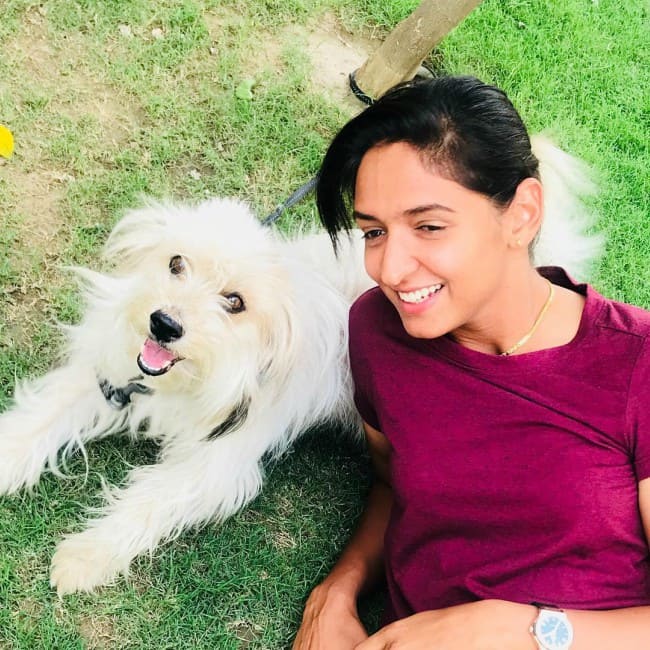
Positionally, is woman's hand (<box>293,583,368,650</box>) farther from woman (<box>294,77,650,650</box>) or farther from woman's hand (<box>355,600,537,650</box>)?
woman's hand (<box>355,600,537,650</box>)

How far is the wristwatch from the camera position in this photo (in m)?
2.02

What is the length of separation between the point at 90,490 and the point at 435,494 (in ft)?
4.36

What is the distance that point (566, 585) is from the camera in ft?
6.91

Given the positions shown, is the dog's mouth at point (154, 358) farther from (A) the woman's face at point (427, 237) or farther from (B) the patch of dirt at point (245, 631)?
(B) the patch of dirt at point (245, 631)

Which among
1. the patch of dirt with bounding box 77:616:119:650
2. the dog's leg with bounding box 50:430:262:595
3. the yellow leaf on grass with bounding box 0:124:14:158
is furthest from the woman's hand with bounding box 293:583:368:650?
the yellow leaf on grass with bounding box 0:124:14:158

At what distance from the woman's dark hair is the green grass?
1.51m

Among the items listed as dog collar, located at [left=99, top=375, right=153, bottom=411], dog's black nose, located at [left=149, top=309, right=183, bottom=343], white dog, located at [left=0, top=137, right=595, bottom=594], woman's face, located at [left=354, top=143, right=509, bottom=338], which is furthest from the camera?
dog collar, located at [left=99, top=375, right=153, bottom=411]

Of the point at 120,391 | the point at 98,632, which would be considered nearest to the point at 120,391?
the point at 120,391

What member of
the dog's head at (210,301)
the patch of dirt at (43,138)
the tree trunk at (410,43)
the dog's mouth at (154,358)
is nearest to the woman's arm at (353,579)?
the dog's head at (210,301)

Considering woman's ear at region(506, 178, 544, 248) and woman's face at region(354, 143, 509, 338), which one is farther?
woman's ear at region(506, 178, 544, 248)

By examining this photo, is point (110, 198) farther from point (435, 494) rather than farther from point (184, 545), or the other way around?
point (435, 494)

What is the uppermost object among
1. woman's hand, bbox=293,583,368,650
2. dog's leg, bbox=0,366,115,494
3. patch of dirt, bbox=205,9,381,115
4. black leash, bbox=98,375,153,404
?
patch of dirt, bbox=205,9,381,115

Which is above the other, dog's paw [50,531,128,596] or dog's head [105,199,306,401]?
dog's head [105,199,306,401]

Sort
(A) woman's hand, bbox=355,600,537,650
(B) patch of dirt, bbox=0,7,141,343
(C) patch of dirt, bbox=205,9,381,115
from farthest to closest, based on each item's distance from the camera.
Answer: (C) patch of dirt, bbox=205,9,381,115 < (B) patch of dirt, bbox=0,7,141,343 < (A) woman's hand, bbox=355,600,537,650
